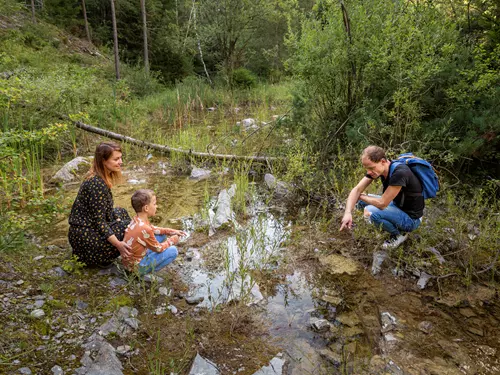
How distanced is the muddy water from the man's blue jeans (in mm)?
564

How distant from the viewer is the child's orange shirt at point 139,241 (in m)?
3.28

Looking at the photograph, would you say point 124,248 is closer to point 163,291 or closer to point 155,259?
point 155,259

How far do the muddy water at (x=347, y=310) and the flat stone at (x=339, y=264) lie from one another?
0.7 inches

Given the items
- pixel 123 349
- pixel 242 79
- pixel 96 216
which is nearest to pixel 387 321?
pixel 123 349

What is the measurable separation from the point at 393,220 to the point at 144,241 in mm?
2888

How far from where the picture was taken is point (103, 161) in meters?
3.45

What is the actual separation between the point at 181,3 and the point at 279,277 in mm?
22630

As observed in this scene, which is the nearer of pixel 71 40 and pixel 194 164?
pixel 194 164

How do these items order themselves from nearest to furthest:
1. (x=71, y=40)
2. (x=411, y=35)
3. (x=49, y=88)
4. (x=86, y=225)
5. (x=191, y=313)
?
1. (x=191, y=313)
2. (x=86, y=225)
3. (x=411, y=35)
4. (x=49, y=88)
5. (x=71, y=40)

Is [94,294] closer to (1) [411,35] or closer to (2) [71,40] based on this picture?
(1) [411,35]

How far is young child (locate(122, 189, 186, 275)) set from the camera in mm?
3283

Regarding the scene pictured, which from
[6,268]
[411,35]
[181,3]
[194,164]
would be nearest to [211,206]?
[194,164]

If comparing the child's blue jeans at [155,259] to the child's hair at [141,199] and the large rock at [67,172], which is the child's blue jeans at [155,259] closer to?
the child's hair at [141,199]

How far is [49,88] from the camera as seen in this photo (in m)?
6.97
